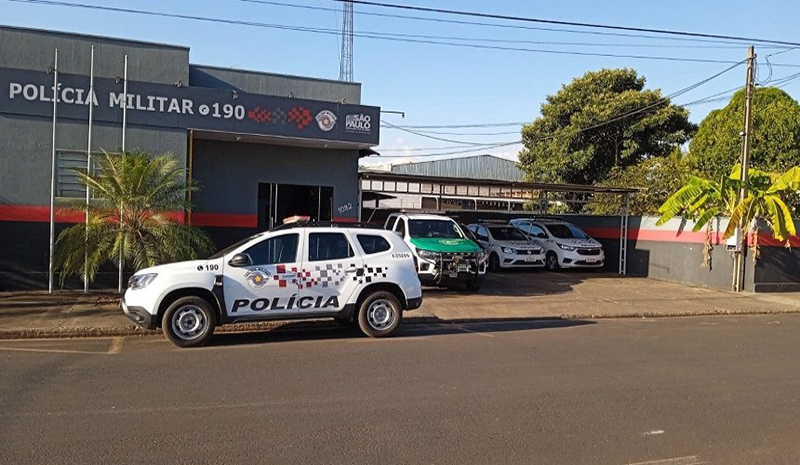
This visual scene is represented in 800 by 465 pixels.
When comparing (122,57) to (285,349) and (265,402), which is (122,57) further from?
(265,402)

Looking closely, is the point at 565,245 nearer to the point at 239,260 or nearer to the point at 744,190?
the point at 744,190

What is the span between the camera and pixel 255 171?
1739 cm

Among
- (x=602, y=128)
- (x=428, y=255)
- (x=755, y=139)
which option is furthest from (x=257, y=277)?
(x=602, y=128)

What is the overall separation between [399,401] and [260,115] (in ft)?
35.4

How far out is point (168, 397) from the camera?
6.91 metres

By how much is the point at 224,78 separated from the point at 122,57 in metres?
2.61

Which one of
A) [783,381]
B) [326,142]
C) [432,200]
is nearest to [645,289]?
[326,142]

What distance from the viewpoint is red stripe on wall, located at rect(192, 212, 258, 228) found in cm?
1675

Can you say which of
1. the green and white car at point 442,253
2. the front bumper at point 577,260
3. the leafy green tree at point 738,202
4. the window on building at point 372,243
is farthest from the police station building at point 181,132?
the leafy green tree at point 738,202

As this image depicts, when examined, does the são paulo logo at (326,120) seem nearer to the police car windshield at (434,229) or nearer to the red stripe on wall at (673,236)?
the police car windshield at (434,229)

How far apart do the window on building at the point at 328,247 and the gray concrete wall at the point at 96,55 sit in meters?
7.67

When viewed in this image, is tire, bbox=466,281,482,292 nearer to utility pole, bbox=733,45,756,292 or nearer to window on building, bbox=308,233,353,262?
window on building, bbox=308,233,353,262

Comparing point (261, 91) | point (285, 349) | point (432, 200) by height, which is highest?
point (261, 91)

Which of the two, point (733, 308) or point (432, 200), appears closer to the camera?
point (733, 308)
